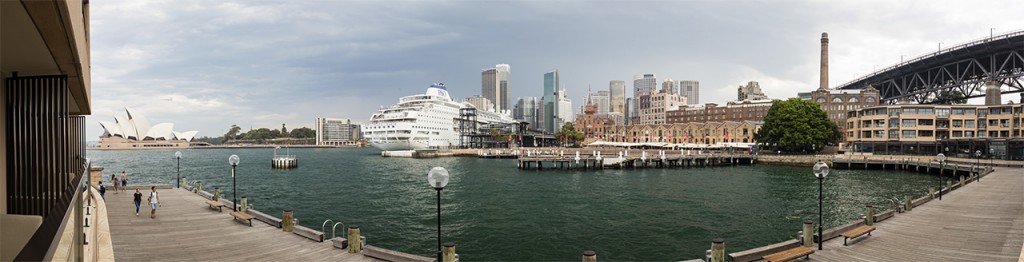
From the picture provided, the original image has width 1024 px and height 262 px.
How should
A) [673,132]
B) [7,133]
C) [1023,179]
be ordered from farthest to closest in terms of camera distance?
1. [673,132]
2. [1023,179]
3. [7,133]

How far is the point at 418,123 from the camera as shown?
116 metres

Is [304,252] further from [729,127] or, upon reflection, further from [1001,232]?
[729,127]

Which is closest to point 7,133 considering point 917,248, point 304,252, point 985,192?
point 304,252

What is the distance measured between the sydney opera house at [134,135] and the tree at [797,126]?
173m

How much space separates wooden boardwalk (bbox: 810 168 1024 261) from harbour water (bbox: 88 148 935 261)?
15.2 ft

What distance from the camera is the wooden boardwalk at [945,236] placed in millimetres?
12695

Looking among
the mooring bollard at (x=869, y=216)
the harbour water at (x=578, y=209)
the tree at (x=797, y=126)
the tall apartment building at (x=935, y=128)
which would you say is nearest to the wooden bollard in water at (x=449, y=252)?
the harbour water at (x=578, y=209)

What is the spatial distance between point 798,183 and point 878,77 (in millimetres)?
100016

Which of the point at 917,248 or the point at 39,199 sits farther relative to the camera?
the point at 917,248

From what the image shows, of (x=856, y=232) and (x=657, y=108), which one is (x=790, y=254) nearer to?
(x=856, y=232)

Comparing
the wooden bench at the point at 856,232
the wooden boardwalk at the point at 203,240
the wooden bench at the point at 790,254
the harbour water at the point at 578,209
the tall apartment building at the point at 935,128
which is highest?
the tall apartment building at the point at 935,128

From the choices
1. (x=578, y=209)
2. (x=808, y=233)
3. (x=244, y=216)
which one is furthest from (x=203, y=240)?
(x=578, y=209)

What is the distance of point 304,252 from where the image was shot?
41.9 feet

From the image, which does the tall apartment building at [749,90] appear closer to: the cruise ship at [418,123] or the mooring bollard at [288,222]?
the cruise ship at [418,123]
